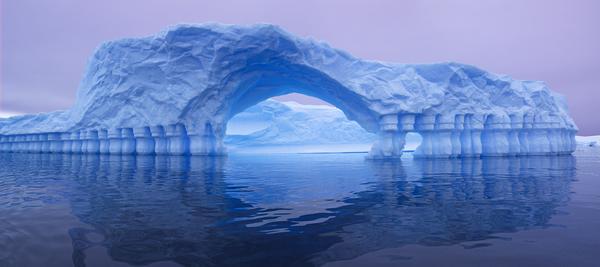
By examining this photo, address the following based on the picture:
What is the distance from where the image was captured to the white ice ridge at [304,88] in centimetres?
2273

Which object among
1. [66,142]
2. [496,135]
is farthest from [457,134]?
[66,142]

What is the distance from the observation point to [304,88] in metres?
29.1

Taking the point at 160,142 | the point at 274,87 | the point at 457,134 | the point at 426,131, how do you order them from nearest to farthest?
the point at 426,131 → the point at 457,134 → the point at 160,142 → the point at 274,87

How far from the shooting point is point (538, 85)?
2802 centimetres

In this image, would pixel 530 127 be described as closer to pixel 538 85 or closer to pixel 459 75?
pixel 538 85

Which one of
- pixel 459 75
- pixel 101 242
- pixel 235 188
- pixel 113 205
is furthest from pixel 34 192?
pixel 459 75

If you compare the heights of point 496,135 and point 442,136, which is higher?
point 496,135

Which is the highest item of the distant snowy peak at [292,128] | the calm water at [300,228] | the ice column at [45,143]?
the distant snowy peak at [292,128]

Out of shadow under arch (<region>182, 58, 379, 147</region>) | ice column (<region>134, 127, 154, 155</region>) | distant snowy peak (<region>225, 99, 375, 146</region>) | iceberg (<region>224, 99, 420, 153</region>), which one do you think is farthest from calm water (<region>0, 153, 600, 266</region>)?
distant snowy peak (<region>225, 99, 375, 146</region>)

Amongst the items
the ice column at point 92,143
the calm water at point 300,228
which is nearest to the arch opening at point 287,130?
the ice column at point 92,143

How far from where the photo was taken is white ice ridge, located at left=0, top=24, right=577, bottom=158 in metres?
22.7

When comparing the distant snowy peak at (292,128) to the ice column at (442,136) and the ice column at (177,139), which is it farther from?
the ice column at (442,136)

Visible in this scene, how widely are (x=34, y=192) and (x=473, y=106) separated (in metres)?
25.6

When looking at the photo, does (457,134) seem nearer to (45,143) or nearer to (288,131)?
(288,131)
